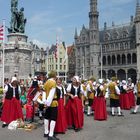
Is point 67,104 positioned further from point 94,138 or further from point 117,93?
point 117,93

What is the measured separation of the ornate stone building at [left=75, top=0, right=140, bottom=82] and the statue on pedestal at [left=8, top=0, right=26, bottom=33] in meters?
57.1

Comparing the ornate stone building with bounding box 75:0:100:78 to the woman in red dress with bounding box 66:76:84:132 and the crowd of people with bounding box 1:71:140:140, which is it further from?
the woman in red dress with bounding box 66:76:84:132

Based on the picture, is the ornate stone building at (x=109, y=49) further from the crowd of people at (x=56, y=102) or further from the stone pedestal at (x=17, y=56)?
the crowd of people at (x=56, y=102)

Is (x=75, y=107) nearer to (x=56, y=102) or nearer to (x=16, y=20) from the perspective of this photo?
(x=56, y=102)

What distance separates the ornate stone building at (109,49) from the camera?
91.1 m

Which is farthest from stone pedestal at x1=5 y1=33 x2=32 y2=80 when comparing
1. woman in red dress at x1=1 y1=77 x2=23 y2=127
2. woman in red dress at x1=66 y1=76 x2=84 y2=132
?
woman in red dress at x1=66 y1=76 x2=84 y2=132

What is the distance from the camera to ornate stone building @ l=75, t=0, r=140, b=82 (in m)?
91.1

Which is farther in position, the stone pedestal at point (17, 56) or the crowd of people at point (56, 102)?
the stone pedestal at point (17, 56)

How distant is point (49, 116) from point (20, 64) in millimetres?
21443

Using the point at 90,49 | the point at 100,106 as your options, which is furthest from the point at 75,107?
the point at 90,49

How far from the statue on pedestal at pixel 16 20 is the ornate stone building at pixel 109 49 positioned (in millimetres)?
57142

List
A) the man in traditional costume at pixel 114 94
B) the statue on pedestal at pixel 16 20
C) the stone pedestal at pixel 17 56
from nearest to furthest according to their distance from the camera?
the man in traditional costume at pixel 114 94 < the stone pedestal at pixel 17 56 < the statue on pedestal at pixel 16 20

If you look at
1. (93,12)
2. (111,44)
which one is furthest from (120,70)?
(93,12)

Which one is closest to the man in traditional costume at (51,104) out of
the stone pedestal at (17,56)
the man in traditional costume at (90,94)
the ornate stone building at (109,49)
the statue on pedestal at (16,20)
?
the man in traditional costume at (90,94)
